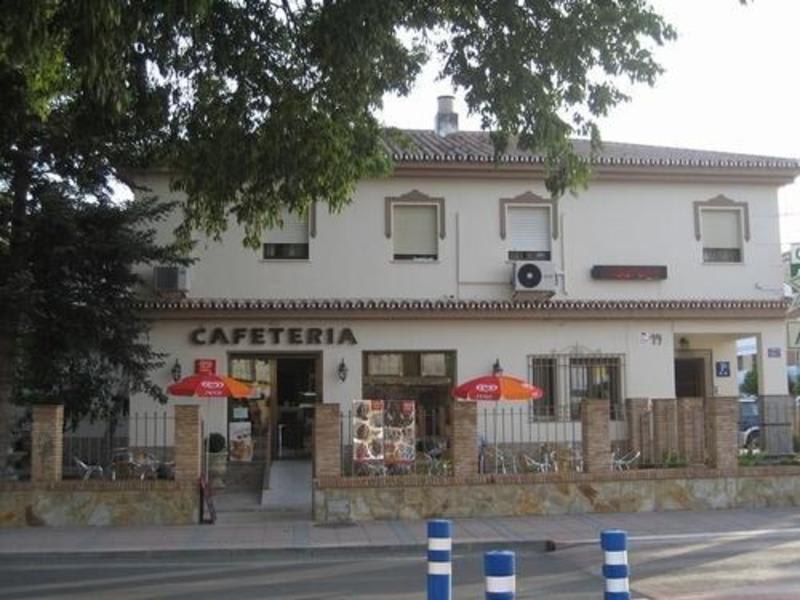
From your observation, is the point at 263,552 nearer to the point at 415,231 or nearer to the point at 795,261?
the point at 415,231

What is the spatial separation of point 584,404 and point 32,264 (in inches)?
407

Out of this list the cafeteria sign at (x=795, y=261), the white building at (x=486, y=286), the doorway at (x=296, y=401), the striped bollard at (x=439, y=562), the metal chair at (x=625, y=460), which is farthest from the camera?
the doorway at (x=296, y=401)

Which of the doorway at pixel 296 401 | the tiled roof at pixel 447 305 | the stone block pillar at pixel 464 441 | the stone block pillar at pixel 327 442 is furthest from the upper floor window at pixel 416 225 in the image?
the stone block pillar at pixel 327 442

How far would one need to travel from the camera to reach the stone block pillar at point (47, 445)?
16.7 meters

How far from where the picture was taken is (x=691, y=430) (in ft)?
63.8

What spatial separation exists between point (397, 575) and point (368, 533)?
11.9ft

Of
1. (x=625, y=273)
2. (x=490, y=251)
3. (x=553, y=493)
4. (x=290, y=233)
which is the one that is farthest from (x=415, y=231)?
(x=553, y=493)

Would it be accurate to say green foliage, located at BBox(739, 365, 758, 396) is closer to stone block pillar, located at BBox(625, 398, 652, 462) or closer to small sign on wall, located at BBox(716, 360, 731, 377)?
→ small sign on wall, located at BBox(716, 360, 731, 377)

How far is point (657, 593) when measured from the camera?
10375 millimetres

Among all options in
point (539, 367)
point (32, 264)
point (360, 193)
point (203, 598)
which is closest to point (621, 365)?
point (539, 367)

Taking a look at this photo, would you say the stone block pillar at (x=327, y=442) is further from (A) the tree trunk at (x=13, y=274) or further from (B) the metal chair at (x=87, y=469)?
(A) the tree trunk at (x=13, y=274)

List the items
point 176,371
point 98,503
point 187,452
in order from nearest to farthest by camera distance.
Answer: point 98,503, point 187,452, point 176,371

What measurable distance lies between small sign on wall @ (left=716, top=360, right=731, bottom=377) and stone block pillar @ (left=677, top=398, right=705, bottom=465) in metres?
7.43

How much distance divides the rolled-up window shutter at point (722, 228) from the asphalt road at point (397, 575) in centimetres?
1168
